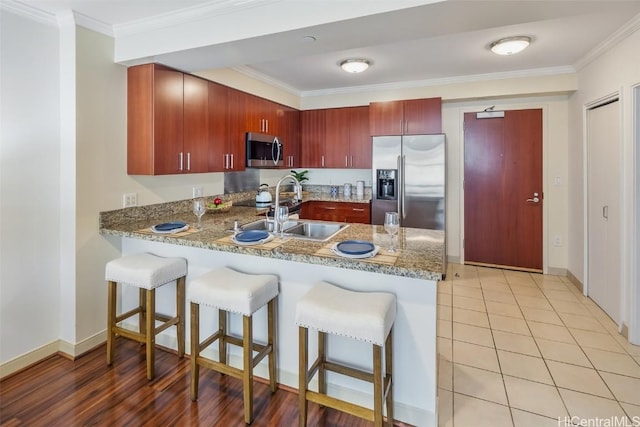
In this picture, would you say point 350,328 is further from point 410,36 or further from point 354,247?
point 410,36

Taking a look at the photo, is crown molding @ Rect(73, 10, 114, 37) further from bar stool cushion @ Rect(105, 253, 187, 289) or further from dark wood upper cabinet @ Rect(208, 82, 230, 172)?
bar stool cushion @ Rect(105, 253, 187, 289)

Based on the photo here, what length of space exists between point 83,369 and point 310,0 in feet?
9.35

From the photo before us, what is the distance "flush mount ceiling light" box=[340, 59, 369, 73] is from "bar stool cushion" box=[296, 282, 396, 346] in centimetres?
271

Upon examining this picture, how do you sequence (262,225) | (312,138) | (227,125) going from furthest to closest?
(312,138) → (227,125) → (262,225)

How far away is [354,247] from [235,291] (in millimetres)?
717

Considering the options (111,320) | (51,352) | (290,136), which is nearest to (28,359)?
(51,352)

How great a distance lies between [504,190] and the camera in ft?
14.8

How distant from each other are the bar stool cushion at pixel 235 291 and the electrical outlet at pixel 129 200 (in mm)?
1273

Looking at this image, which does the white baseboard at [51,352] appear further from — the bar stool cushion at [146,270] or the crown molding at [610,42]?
the crown molding at [610,42]

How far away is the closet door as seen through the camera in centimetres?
292

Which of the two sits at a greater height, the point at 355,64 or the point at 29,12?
the point at 355,64

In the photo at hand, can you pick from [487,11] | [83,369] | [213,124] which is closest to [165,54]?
[213,124]

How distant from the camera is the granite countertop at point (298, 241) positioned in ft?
5.59

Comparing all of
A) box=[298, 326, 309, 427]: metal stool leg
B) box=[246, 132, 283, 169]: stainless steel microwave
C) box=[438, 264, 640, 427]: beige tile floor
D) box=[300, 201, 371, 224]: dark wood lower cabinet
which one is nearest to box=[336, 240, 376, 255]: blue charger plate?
box=[298, 326, 309, 427]: metal stool leg
